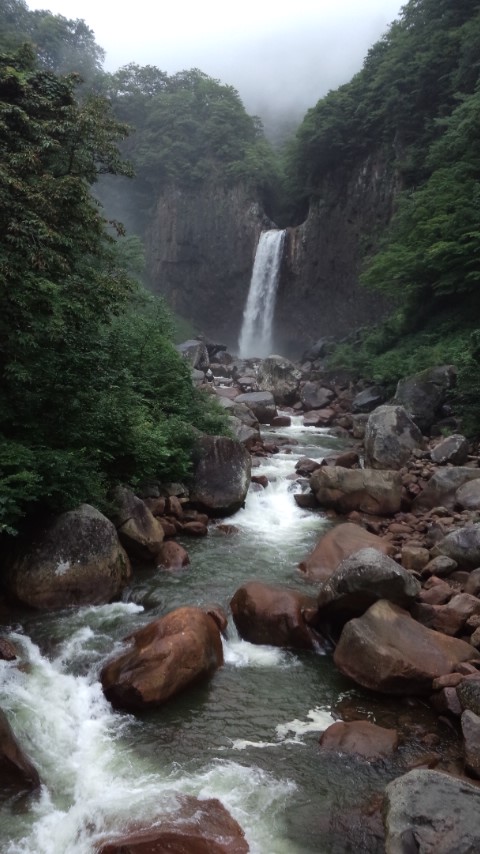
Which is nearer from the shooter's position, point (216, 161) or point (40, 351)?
point (40, 351)

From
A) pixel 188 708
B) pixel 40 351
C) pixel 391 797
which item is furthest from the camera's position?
pixel 40 351

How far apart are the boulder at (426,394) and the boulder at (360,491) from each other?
209 inches

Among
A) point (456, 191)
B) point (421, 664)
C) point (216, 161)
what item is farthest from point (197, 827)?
point (216, 161)

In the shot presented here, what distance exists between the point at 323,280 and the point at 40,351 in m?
30.5

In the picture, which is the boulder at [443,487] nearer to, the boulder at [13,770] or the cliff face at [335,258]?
the boulder at [13,770]

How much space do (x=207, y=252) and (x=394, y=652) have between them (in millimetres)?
43212

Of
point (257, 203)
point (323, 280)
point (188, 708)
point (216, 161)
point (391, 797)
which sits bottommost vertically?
point (188, 708)

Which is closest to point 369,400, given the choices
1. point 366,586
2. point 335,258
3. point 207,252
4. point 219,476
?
point 219,476

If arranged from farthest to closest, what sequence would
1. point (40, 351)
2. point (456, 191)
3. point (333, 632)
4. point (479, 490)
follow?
point (456, 191) → point (479, 490) → point (40, 351) → point (333, 632)

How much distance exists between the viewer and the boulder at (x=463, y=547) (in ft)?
27.1

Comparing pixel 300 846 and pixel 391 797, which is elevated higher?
pixel 391 797

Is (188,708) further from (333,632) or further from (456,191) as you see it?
(456,191)

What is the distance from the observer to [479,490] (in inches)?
432

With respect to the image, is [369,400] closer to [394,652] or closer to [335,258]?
[394,652]
